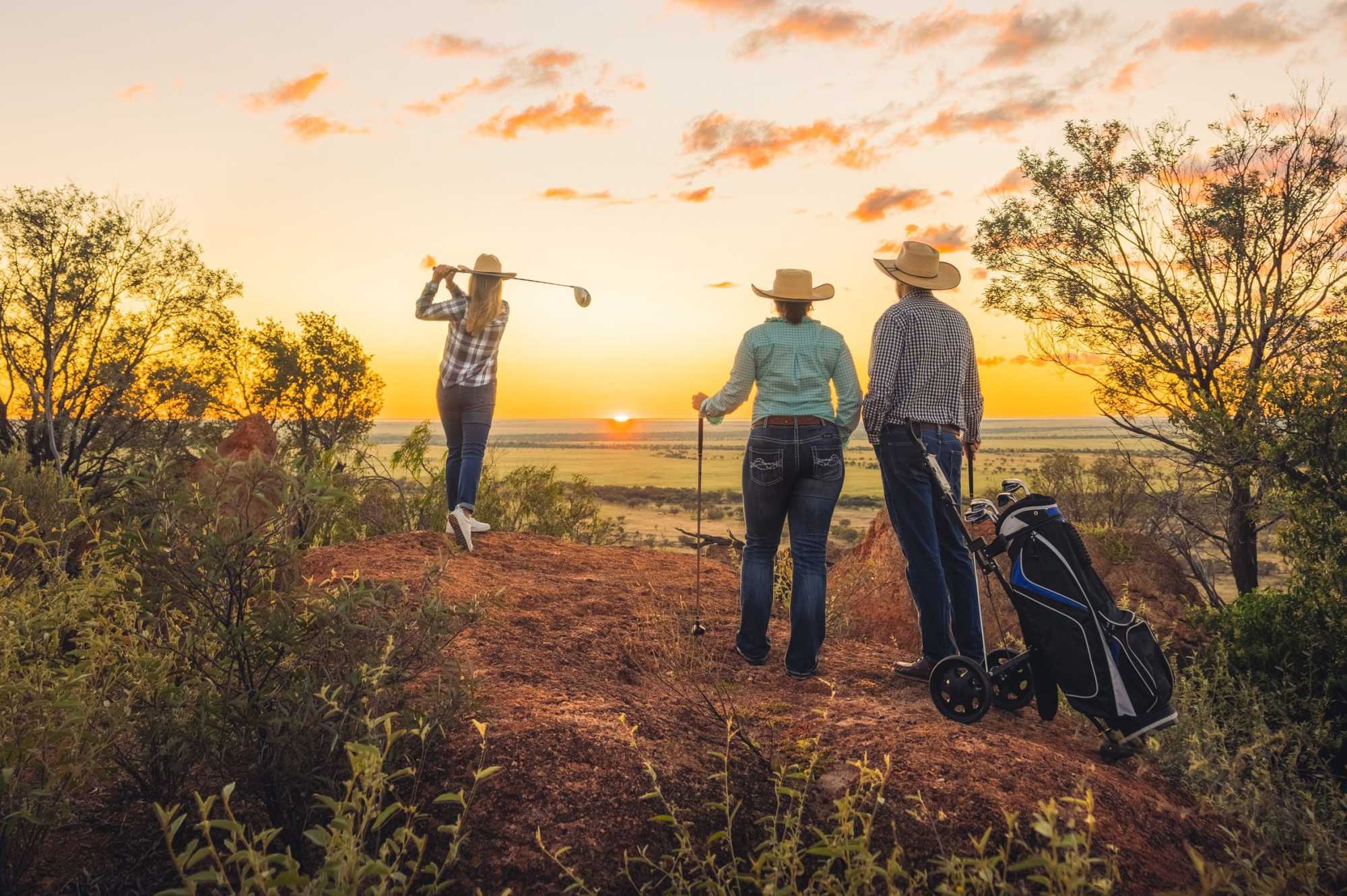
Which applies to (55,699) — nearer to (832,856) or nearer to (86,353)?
(832,856)

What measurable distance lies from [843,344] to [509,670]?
2.91 m

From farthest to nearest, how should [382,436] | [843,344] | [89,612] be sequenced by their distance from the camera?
[382,436], [843,344], [89,612]

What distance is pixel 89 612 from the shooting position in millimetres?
4637

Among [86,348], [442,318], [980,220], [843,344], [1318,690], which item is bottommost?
[1318,690]

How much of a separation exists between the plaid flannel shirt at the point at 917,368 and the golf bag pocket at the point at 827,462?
0.26 meters

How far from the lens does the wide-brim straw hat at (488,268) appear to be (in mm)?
8172

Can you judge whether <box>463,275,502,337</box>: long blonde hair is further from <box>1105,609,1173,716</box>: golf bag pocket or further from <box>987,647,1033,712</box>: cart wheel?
<box>1105,609,1173,716</box>: golf bag pocket

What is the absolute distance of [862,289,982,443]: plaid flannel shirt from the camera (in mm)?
5133

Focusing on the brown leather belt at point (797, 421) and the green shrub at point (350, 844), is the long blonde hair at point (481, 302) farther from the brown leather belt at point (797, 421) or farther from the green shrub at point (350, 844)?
the green shrub at point (350, 844)

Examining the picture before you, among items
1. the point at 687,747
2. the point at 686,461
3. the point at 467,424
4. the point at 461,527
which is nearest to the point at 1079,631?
the point at 687,747

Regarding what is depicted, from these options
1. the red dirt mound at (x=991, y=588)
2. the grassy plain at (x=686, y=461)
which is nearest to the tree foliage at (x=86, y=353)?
the grassy plain at (x=686, y=461)

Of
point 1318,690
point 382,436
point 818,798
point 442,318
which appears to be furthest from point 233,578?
point 382,436

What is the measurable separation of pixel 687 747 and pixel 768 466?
6.47 feet

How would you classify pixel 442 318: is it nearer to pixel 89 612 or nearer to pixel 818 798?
pixel 89 612
